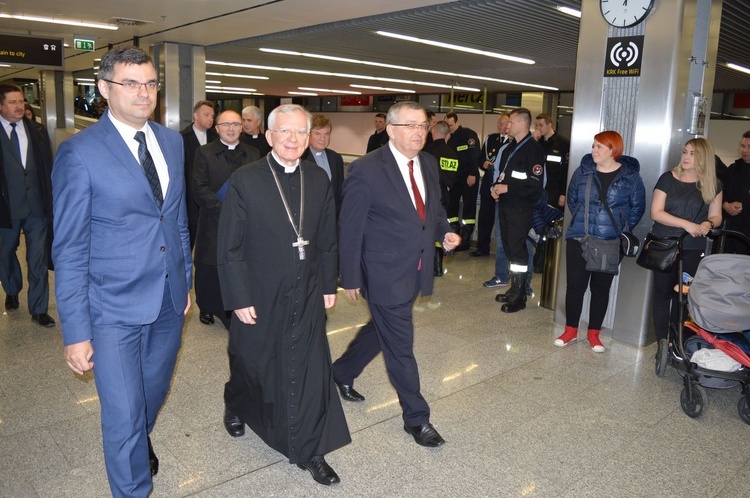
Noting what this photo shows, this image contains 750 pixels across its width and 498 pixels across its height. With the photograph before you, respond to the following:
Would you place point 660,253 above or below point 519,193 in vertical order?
below

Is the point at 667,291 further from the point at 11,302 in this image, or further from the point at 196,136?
the point at 11,302

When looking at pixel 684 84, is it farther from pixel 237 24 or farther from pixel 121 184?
pixel 237 24

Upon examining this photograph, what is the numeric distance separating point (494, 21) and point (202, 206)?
15.1ft

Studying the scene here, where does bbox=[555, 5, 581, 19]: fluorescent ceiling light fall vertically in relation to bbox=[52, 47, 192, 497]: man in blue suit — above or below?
above

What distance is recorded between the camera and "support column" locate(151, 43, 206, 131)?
11000mm

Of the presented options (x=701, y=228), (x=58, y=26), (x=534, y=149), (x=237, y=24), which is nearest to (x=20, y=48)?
(x=58, y=26)

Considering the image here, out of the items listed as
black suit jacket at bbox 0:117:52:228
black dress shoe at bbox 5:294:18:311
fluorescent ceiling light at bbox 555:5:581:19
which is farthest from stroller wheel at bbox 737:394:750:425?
black dress shoe at bbox 5:294:18:311

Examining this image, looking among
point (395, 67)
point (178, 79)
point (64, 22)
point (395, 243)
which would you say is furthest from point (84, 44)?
point (395, 243)

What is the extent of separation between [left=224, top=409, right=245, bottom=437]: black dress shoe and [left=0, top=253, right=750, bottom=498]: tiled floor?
45 mm

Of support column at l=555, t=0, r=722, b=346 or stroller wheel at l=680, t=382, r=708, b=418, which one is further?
support column at l=555, t=0, r=722, b=346

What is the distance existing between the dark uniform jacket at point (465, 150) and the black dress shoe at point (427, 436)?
559 centimetres

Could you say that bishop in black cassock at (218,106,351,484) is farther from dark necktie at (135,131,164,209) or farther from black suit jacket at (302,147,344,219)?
black suit jacket at (302,147,344,219)

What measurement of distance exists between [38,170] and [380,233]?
10.7ft

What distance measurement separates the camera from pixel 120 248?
7.22 feet
